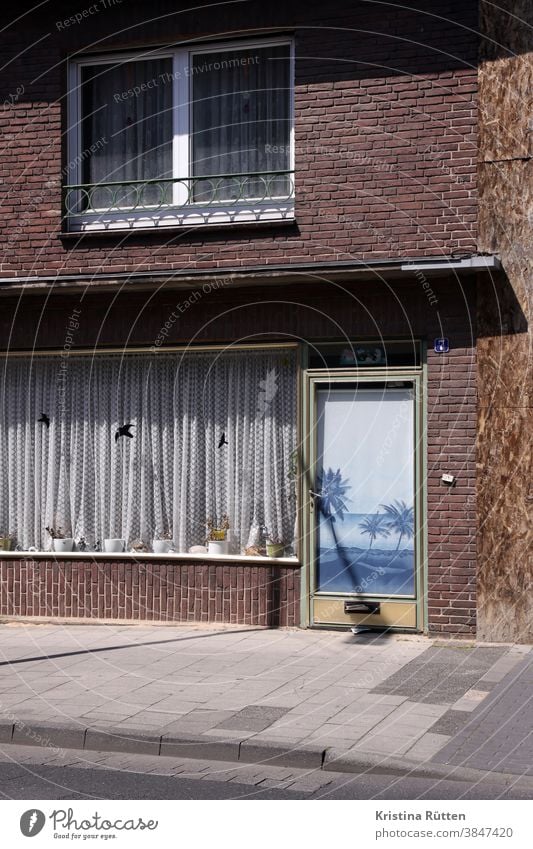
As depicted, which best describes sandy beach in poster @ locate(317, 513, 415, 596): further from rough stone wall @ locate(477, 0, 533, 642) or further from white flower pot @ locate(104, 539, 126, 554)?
white flower pot @ locate(104, 539, 126, 554)

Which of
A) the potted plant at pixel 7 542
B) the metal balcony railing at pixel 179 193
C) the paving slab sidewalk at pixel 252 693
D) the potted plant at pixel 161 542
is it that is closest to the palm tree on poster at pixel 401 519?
the paving slab sidewalk at pixel 252 693

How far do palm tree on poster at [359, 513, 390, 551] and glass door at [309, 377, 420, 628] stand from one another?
0.03ft

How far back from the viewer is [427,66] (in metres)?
11.6

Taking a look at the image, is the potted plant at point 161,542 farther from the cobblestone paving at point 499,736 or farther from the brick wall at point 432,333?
the cobblestone paving at point 499,736

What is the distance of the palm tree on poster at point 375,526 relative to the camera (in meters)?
11.9

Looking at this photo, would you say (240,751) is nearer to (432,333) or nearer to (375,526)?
(375,526)

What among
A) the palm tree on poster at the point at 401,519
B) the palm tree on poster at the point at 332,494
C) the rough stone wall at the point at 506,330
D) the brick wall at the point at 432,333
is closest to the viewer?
the rough stone wall at the point at 506,330

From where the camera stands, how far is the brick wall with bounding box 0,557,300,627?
1216 centimetres

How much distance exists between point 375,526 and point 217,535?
1810mm

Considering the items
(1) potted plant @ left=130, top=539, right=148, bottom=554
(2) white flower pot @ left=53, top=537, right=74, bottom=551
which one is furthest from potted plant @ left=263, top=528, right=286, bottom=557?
(2) white flower pot @ left=53, top=537, right=74, bottom=551

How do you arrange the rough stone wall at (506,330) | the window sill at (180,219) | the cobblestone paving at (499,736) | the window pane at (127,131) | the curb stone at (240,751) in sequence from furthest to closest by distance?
the window pane at (127,131), the window sill at (180,219), the rough stone wall at (506,330), the cobblestone paving at (499,736), the curb stone at (240,751)

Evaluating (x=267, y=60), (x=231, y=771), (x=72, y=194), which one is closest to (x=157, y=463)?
(x=72, y=194)

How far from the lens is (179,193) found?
12742 mm

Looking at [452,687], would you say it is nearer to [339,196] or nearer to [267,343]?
[267,343]
